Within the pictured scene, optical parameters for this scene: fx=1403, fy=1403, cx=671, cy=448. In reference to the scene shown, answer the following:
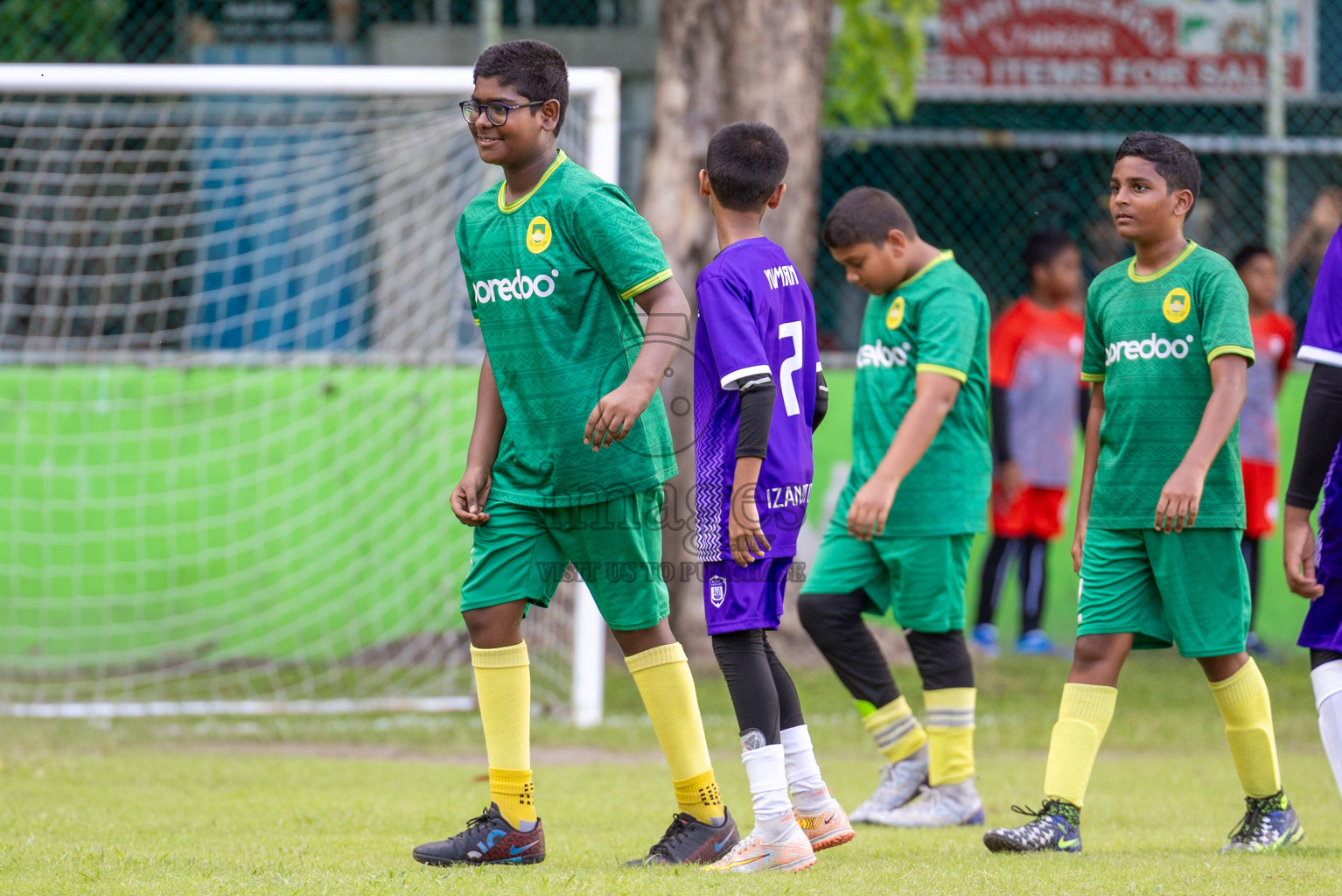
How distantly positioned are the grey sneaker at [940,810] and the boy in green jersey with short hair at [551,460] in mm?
1053

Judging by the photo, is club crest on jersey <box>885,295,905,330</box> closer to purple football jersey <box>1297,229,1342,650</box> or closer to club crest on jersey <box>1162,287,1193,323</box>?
club crest on jersey <box>1162,287,1193,323</box>

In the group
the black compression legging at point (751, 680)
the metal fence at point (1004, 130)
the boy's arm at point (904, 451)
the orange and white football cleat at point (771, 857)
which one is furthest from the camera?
the metal fence at point (1004, 130)

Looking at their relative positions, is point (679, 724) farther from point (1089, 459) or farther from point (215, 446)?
point (215, 446)

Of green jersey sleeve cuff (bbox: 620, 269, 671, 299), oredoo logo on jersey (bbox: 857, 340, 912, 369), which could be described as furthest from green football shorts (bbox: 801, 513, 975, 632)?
green jersey sleeve cuff (bbox: 620, 269, 671, 299)

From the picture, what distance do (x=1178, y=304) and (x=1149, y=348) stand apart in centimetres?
13

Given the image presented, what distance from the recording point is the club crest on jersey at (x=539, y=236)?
342cm

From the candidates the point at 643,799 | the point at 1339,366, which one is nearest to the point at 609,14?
the point at 643,799

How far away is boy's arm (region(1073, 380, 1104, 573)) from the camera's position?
12.8ft

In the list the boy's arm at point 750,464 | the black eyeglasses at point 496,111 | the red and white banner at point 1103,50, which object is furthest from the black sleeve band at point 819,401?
the red and white banner at point 1103,50

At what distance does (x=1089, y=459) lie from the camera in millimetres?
3934

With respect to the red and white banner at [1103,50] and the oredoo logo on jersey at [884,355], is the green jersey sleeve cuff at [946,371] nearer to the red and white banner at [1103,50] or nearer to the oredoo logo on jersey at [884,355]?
the oredoo logo on jersey at [884,355]

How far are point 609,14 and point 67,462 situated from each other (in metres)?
6.47

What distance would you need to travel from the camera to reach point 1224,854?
11.8 feet

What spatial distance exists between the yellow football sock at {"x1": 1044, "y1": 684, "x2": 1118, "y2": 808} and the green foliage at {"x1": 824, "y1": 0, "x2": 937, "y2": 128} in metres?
7.03
